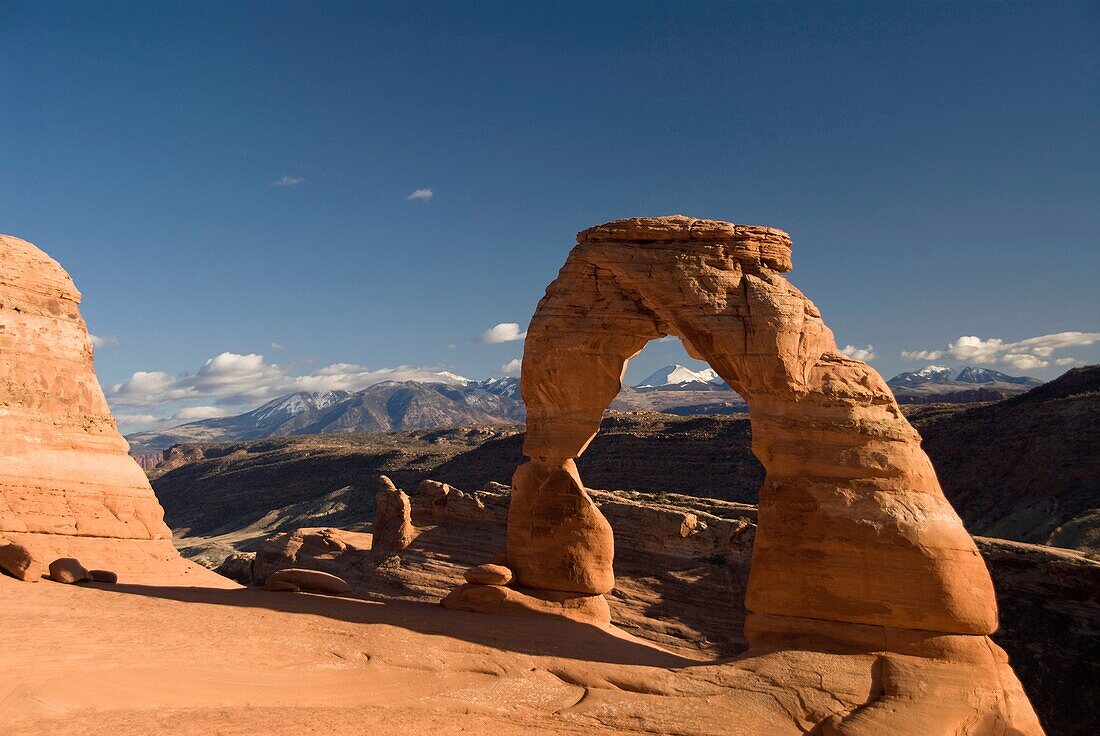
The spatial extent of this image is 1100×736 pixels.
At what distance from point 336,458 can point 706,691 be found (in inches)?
2641

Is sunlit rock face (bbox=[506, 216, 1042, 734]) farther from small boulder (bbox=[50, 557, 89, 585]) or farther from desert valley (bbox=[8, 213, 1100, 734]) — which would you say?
small boulder (bbox=[50, 557, 89, 585])

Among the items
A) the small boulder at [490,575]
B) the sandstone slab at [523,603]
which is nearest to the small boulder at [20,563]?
the sandstone slab at [523,603]

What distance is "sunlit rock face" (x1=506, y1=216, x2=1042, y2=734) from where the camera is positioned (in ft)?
38.7

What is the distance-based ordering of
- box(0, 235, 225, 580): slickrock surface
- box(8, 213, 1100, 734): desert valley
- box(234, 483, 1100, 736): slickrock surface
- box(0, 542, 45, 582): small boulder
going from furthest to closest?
box(234, 483, 1100, 736): slickrock surface < box(0, 235, 225, 580): slickrock surface < box(0, 542, 45, 582): small boulder < box(8, 213, 1100, 734): desert valley

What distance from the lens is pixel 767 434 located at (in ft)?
44.1

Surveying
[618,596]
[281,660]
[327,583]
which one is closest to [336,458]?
[618,596]

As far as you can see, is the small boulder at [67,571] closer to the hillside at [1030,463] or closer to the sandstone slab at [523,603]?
the sandstone slab at [523,603]

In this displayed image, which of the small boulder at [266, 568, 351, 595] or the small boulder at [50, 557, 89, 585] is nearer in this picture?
the small boulder at [50, 557, 89, 585]

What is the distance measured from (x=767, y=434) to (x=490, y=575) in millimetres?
5425

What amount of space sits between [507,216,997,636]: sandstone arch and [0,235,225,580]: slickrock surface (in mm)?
9299

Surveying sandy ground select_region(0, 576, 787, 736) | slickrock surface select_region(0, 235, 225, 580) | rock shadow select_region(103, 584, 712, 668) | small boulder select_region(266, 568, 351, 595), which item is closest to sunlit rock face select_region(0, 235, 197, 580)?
slickrock surface select_region(0, 235, 225, 580)

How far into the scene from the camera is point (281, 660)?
10547 mm

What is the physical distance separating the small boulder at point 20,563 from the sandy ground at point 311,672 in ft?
2.33

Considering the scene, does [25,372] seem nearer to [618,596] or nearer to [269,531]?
[618,596]
